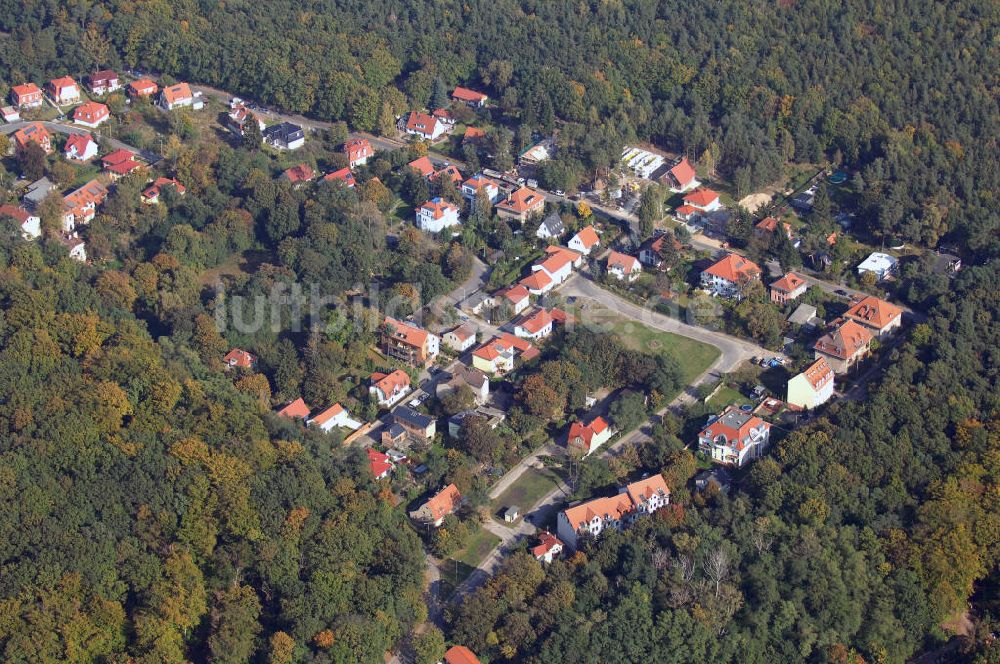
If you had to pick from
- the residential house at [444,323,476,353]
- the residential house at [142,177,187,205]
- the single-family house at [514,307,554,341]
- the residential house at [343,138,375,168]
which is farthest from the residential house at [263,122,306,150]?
the single-family house at [514,307,554,341]

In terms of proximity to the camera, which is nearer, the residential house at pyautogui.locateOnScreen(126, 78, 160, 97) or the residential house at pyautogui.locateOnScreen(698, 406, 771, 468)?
the residential house at pyautogui.locateOnScreen(698, 406, 771, 468)

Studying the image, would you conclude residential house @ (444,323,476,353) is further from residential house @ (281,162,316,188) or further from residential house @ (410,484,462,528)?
residential house @ (281,162,316,188)

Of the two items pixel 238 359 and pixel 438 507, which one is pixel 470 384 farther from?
pixel 238 359

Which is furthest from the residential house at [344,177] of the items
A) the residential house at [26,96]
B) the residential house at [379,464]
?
the residential house at [379,464]

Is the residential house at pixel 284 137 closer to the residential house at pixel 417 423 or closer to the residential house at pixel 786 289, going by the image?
the residential house at pixel 417 423

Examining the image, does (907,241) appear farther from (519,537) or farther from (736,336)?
(519,537)
